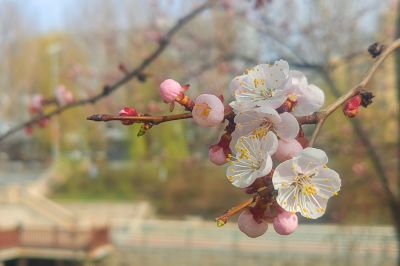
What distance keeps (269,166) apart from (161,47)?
1.13m

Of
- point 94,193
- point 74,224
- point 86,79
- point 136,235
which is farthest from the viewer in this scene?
point 94,193

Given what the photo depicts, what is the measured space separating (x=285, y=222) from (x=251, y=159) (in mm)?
85

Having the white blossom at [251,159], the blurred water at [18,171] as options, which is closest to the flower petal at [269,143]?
the white blossom at [251,159]

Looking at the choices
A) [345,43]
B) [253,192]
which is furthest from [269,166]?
[345,43]

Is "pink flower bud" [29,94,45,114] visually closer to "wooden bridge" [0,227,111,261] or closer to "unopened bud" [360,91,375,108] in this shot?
"unopened bud" [360,91,375,108]

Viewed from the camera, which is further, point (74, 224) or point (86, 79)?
point (74, 224)

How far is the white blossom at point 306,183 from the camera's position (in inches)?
26.0

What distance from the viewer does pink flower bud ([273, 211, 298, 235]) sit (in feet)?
2.22

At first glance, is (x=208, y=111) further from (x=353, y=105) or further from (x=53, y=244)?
(x=53, y=244)

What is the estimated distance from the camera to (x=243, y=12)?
12.5 feet

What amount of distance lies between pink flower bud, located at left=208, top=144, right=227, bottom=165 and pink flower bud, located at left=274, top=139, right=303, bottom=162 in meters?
0.07

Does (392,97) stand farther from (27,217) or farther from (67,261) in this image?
(27,217)

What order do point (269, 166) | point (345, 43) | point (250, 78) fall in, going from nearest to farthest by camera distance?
point (269, 166)
point (250, 78)
point (345, 43)

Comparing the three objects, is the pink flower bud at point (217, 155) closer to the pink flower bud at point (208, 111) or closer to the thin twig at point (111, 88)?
the pink flower bud at point (208, 111)
